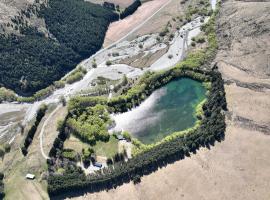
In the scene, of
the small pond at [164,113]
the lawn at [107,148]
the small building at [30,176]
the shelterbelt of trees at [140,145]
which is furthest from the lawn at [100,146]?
the small building at [30,176]

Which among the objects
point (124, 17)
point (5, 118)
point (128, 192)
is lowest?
point (128, 192)

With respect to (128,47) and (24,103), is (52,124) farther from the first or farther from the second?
(128,47)

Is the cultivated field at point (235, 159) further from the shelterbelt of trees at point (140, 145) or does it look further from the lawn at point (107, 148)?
the lawn at point (107, 148)

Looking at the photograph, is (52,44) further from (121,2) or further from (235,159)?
(235,159)

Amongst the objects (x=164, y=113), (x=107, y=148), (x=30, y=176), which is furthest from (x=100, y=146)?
(x=164, y=113)

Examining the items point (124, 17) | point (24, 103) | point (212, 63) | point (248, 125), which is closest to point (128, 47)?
point (124, 17)
